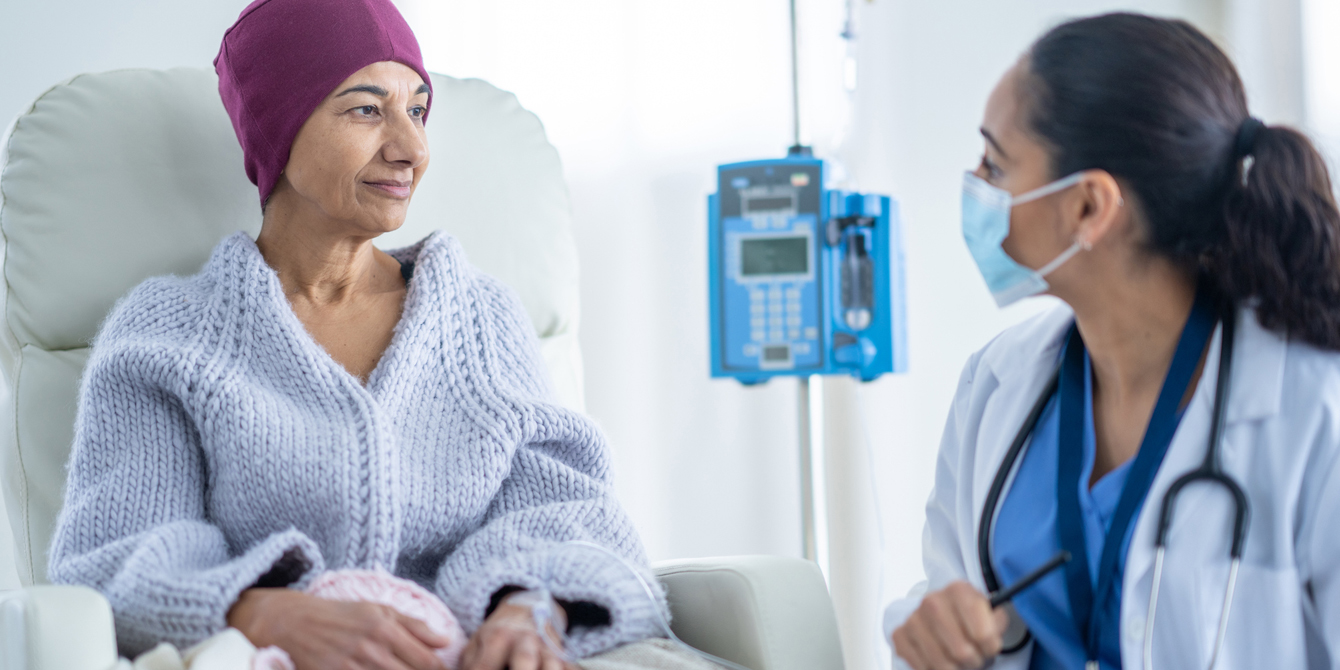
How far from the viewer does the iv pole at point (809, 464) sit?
190 centimetres

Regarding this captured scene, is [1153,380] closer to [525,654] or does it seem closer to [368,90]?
[525,654]

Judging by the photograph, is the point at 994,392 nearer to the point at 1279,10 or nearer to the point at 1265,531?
the point at 1265,531

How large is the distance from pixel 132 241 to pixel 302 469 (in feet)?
1.53

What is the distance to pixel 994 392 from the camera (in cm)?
120

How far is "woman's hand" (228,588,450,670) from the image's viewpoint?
3.27 ft

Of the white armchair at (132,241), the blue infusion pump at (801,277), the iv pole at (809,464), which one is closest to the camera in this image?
the white armchair at (132,241)

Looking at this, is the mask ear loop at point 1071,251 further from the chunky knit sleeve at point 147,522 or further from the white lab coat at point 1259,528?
the chunky knit sleeve at point 147,522

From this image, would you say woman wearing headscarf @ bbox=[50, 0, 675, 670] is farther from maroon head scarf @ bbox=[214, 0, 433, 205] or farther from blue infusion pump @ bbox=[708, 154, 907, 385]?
blue infusion pump @ bbox=[708, 154, 907, 385]

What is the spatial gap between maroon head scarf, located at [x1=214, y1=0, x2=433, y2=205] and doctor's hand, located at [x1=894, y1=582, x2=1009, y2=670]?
0.96 m

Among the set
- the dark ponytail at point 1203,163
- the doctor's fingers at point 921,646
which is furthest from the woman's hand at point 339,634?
the dark ponytail at point 1203,163

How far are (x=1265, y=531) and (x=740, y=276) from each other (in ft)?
3.30

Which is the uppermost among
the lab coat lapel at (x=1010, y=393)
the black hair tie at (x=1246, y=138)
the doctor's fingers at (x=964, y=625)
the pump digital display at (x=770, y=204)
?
the black hair tie at (x=1246, y=138)

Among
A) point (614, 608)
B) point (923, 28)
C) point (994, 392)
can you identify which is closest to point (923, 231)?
point (923, 28)

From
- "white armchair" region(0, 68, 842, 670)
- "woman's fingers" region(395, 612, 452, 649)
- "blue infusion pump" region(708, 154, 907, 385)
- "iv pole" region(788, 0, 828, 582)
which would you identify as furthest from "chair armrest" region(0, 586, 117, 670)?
"iv pole" region(788, 0, 828, 582)
